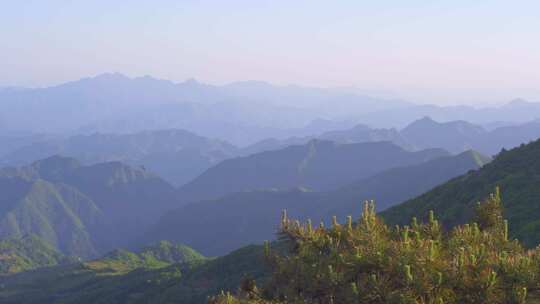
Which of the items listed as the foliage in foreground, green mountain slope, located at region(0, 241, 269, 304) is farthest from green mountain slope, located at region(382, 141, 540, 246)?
the foliage in foreground

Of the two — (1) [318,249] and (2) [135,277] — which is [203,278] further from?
(1) [318,249]

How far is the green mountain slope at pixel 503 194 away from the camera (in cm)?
7706

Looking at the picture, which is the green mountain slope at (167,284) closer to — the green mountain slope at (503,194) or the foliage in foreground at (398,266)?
the green mountain slope at (503,194)

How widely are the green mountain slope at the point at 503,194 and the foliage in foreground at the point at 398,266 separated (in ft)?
169

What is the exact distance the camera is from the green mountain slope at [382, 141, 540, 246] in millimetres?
77062

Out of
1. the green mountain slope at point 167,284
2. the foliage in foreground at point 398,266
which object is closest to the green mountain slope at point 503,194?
the green mountain slope at point 167,284

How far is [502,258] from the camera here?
48.6 ft

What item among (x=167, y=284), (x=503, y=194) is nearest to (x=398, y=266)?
(x=503, y=194)

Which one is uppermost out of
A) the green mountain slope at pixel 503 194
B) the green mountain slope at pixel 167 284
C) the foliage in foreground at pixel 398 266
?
the foliage in foreground at pixel 398 266

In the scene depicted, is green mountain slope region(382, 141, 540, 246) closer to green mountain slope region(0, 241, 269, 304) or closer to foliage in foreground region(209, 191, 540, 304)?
green mountain slope region(0, 241, 269, 304)

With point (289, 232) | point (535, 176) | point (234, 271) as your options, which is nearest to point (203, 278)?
point (234, 271)

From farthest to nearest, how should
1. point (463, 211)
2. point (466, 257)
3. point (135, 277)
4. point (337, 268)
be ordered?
point (135, 277)
point (463, 211)
point (337, 268)
point (466, 257)

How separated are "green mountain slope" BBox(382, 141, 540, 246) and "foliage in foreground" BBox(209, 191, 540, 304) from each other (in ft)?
169

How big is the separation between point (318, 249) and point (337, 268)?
216 cm
